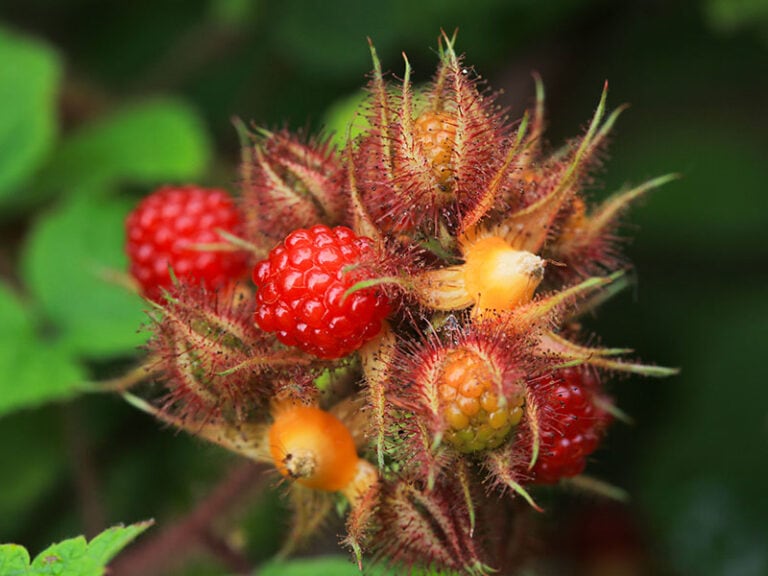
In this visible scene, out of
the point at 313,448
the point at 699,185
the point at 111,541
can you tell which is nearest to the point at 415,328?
the point at 313,448

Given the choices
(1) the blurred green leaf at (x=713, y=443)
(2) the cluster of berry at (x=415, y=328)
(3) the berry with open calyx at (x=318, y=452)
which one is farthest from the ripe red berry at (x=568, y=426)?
(1) the blurred green leaf at (x=713, y=443)

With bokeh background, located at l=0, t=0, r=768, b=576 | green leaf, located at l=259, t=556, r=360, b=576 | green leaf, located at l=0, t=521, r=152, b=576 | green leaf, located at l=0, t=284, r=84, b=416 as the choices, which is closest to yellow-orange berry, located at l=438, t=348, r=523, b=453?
green leaf, located at l=0, t=521, r=152, b=576

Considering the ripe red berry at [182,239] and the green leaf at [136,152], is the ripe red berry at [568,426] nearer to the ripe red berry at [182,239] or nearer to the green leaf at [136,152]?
the ripe red berry at [182,239]

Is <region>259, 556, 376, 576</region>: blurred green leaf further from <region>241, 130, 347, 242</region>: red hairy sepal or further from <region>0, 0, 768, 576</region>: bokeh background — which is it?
<region>241, 130, 347, 242</region>: red hairy sepal

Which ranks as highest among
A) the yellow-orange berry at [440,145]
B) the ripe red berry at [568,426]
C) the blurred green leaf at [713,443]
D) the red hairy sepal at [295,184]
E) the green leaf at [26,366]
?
the yellow-orange berry at [440,145]

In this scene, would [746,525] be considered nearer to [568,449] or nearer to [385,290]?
[568,449]

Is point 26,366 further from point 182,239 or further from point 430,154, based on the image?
point 430,154
